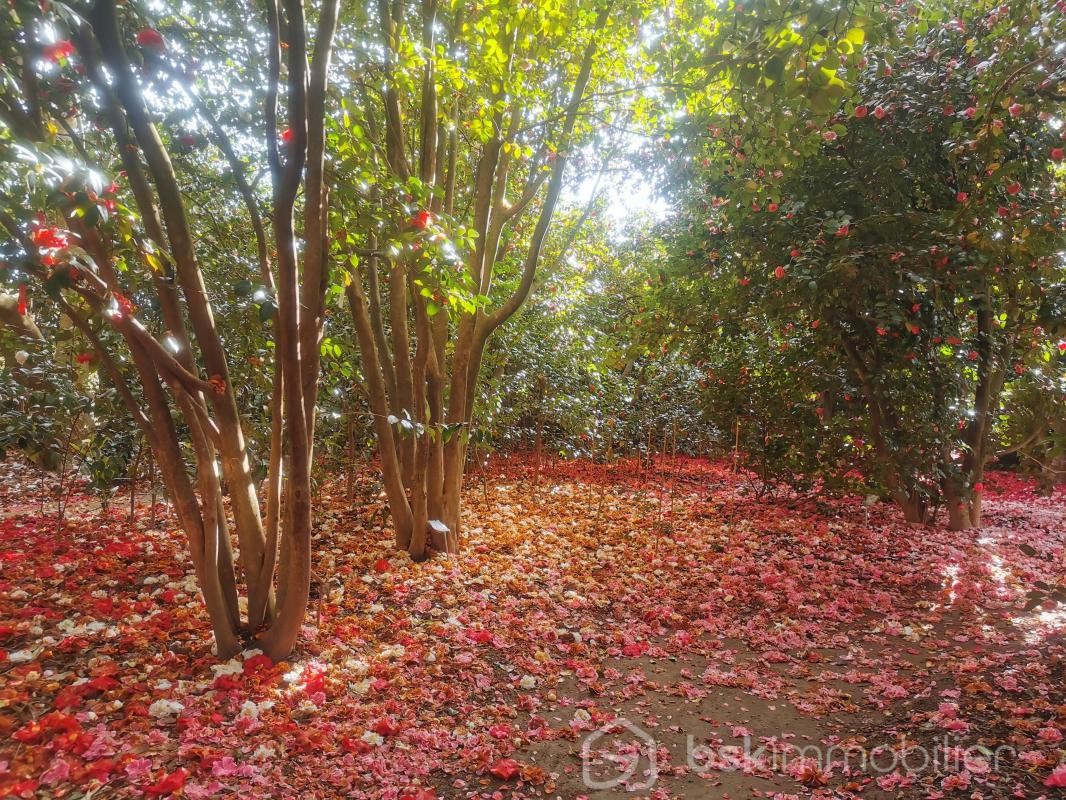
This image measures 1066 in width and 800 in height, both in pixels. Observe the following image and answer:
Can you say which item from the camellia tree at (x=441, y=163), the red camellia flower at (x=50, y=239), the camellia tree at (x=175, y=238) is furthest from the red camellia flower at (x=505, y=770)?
the red camellia flower at (x=50, y=239)

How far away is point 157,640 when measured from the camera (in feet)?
10.8

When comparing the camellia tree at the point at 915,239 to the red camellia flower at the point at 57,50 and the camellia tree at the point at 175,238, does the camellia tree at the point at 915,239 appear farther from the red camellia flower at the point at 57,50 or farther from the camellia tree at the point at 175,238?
the red camellia flower at the point at 57,50

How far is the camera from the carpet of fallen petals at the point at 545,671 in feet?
8.04

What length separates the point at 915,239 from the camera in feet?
16.8

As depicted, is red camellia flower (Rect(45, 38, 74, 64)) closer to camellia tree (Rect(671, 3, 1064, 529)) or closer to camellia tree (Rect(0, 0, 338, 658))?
camellia tree (Rect(0, 0, 338, 658))

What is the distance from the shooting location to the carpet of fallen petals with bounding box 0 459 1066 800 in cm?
245

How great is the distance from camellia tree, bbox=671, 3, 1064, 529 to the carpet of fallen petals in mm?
1242

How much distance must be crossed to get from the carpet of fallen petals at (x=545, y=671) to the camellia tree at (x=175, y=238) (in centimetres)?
57

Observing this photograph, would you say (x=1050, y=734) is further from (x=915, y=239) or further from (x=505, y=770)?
(x=915, y=239)

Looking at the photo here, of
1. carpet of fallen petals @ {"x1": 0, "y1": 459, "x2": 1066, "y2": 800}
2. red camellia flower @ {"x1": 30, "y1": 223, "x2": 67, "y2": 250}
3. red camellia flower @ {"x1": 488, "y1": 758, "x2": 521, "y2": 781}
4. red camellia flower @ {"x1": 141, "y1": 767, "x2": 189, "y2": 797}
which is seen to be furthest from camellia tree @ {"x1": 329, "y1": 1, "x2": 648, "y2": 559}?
red camellia flower @ {"x1": 141, "y1": 767, "x2": 189, "y2": 797}

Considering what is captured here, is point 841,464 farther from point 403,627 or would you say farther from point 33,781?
point 33,781

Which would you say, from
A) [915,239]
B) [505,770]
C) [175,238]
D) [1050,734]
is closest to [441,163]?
[175,238]

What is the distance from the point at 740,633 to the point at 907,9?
4.70m

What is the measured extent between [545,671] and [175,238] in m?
2.80
